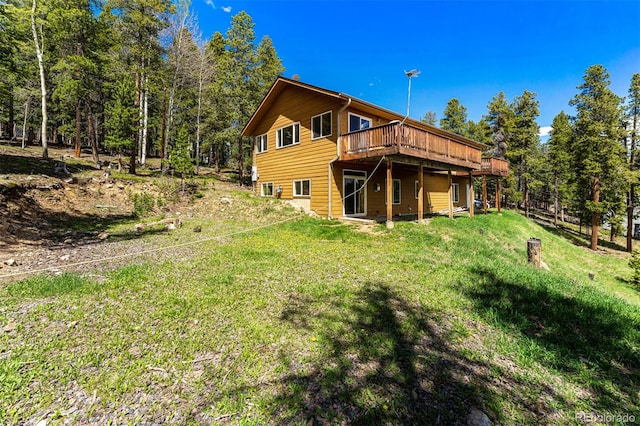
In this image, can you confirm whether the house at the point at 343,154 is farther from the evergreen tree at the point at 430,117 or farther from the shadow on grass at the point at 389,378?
the evergreen tree at the point at 430,117

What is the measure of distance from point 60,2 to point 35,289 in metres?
21.4

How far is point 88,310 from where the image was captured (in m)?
4.25

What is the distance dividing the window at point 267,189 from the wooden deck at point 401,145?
692 cm

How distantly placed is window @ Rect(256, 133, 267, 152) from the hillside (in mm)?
12614

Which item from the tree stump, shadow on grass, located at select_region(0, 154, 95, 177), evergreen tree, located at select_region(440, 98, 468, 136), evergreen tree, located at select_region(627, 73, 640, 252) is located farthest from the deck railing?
shadow on grass, located at select_region(0, 154, 95, 177)

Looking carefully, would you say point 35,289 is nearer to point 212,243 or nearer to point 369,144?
point 212,243

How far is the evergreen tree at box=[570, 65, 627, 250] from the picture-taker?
68.7ft

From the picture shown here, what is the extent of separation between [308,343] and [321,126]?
12.0m

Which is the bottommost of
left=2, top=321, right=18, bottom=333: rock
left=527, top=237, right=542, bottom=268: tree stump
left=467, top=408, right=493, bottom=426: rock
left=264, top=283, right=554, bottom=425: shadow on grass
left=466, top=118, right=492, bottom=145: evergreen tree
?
left=467, top=408, right=493, bottom=426: rock

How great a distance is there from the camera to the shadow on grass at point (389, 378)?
8.21 feet

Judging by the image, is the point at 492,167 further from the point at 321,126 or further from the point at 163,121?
the point at 163,121

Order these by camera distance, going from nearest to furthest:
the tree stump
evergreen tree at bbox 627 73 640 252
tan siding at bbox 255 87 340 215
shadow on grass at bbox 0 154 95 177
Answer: the tree stump
shadow on grass at bbox 0 154 95 177
tan siding at bbox 255 87 340 215
evergreen tree at bbox 627 73 640 252

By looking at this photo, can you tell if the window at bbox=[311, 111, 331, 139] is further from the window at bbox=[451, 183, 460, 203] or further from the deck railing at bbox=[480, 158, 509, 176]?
the window at bbox=[451, 183, 460, 203]

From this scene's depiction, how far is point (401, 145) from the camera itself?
1048cm
